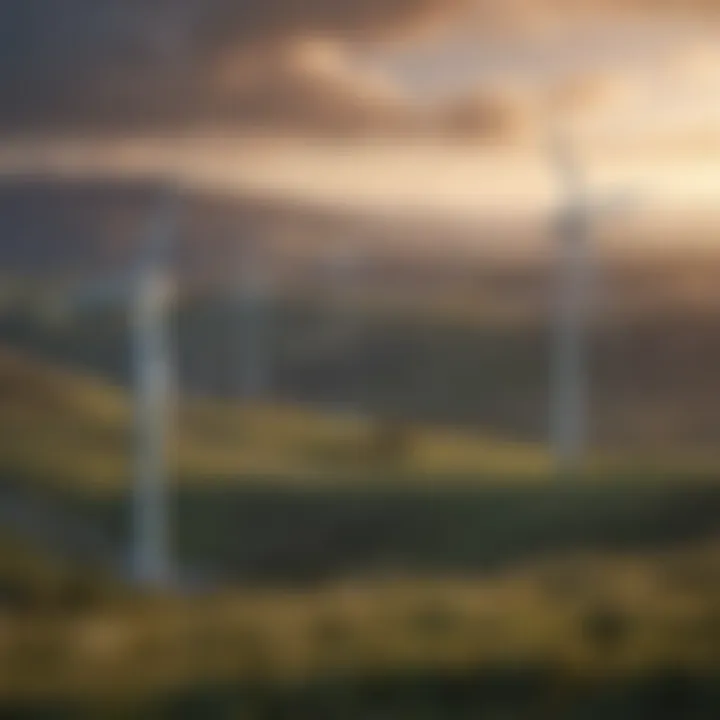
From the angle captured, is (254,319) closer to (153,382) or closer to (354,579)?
(153,382)

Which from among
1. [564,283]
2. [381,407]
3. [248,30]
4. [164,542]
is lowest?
[164,542]

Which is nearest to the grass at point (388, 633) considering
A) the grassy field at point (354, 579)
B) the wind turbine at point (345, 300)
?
the grassy field at point (354, 579)

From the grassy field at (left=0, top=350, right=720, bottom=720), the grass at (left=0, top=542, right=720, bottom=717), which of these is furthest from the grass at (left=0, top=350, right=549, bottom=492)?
the grass at (left=0, top=542, right=720, bottom=717)

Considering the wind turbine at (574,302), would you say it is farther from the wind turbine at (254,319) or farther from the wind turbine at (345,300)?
the wind turbine at (254,319)

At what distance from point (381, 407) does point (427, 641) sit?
0.99 feet

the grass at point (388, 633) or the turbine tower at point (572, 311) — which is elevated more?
the turbine tower at point (572, 311)

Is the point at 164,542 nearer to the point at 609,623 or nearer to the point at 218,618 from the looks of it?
the point at 218,618

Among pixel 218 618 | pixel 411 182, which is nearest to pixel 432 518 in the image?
pixel 218 618

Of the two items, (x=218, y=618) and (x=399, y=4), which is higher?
(x=399, y=4)

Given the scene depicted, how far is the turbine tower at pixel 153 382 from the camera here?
79.2 inches

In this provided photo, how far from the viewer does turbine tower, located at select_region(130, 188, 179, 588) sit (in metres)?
2.01

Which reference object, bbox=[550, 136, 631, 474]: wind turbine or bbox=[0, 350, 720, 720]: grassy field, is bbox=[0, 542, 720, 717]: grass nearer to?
bbox=[0, 350, 720, 720]: grassy field

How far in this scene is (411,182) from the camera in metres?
2.03

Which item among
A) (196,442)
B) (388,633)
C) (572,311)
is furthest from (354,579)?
(572,311)
